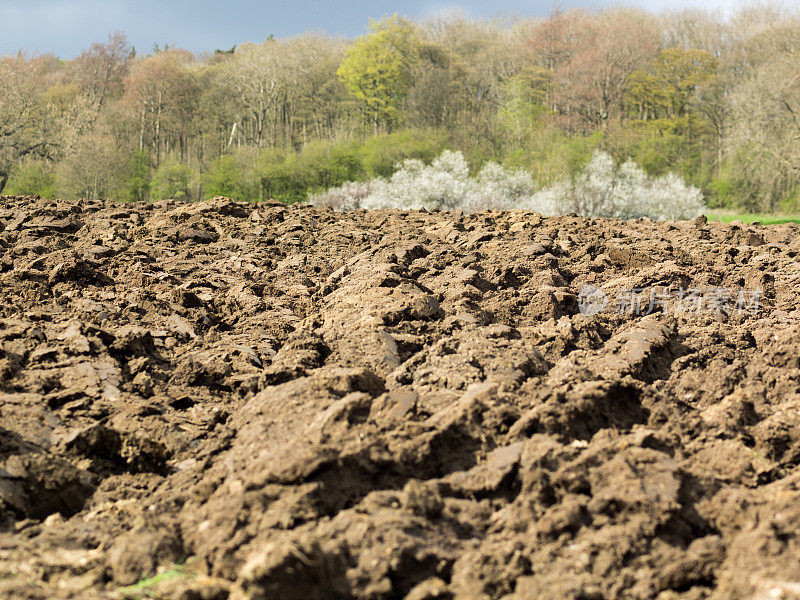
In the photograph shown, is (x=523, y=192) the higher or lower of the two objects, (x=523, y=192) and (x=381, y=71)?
the lower

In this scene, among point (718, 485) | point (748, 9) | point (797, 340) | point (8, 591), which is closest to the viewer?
point (8, 591)

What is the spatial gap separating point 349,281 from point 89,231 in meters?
4.42

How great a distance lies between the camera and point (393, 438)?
9.64ft

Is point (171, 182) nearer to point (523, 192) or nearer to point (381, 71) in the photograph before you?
point (381, 71)

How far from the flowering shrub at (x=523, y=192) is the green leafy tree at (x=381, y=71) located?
455 inches

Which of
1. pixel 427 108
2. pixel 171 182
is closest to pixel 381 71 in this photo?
pixel 427 108

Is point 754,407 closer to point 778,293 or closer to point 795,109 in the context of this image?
point 778,293

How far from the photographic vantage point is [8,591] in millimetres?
2055

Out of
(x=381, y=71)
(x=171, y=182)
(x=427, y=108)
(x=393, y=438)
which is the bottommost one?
(x=393, y=438)

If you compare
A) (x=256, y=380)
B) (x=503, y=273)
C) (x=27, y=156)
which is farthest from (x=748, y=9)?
(x=256, y=380)

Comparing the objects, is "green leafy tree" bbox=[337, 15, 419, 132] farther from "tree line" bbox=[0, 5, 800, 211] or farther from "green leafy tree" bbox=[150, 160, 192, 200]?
"green leafy tree" bbox=[150, 160, 192, 200]

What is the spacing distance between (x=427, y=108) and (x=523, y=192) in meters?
14.1

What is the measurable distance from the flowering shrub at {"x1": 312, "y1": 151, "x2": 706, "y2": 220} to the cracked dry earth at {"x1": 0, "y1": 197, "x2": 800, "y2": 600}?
17863mm

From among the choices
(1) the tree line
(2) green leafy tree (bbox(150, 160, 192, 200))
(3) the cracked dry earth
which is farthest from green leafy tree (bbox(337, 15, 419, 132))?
(3) the cracked dry earth
